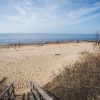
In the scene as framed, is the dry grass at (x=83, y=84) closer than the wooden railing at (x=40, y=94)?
No

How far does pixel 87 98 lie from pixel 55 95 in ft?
5.50

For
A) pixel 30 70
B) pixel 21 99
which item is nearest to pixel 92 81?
pixel 21 99

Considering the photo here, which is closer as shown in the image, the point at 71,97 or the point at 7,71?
the point at 71,97

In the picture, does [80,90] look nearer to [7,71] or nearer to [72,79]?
[72,79]

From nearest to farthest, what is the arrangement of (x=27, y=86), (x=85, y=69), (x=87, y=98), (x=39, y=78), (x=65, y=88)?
1. (x=87, y=98)
2. (x=65, y=88)
3. (x=85, y=69)
4. (x=27, y=86)
5. (x=39, y=78)

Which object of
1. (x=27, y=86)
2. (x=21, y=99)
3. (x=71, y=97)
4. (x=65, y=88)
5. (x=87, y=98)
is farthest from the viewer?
(x=27, y=86)

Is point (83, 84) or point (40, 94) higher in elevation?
point (83, 84)

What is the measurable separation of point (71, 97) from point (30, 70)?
35.9 feet

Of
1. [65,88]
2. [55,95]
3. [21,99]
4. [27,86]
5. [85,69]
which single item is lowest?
[27,86]

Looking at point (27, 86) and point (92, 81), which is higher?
point (92, 81)

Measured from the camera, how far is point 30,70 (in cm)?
1631

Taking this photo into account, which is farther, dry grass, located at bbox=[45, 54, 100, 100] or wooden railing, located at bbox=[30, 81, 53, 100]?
dry grass, located at bbox=[45, 54, 100, 100]

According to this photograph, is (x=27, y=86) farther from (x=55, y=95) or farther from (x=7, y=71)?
(x=55, y=95)

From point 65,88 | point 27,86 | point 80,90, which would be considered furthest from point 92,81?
point 27,86
